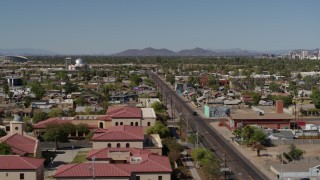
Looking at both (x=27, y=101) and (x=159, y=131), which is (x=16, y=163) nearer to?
(x=159, y=131)

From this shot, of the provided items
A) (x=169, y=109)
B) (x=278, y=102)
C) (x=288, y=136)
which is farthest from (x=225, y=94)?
(x=288, y=136)

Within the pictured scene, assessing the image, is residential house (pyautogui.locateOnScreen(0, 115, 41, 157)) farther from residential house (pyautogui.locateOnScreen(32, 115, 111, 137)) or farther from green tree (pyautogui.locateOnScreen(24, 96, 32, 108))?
green tree (pyautogui.locateOnScreen(24, 96, 32, 108))

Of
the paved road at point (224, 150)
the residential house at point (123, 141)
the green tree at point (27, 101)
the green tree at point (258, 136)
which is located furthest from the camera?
the green tree at point (27, 101)

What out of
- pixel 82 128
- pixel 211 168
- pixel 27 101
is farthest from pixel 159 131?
pixel 27 101

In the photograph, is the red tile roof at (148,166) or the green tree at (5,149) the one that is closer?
the red tile roof at (148,166)

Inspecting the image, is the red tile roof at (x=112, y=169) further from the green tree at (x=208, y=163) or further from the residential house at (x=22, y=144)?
the residential house at (x=22, y=144)

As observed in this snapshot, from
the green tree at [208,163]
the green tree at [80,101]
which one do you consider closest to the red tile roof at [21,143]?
the green tree at [208,163]

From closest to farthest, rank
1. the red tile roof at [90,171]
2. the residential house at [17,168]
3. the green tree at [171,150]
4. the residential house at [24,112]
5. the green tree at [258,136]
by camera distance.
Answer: the red tile roof at [90,171]
the residential house at [17,168]
the green tree at [171,150]
the green tree at [258,136]
the residential house at [24,112]
